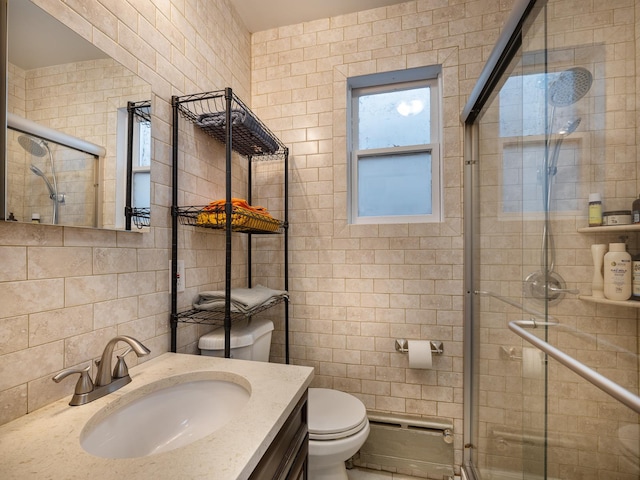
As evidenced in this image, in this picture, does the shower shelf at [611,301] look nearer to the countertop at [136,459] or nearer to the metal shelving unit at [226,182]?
the countertop at [136,459]

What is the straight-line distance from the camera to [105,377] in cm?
80

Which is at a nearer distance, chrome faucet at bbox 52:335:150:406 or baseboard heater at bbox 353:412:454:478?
chrome faucet at bbox 52:335:150:406

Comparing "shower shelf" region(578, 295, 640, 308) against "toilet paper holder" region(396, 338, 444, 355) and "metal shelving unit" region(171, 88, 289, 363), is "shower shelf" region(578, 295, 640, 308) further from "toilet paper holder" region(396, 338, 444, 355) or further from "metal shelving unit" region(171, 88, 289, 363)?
"metal shelving unit" region(171, 88, 289, 363)

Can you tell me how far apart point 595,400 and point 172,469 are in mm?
996

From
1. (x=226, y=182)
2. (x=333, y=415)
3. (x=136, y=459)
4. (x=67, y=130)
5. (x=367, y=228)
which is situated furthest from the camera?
(x=367, y=228)

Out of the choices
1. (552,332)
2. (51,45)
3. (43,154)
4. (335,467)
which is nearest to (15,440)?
(43,154)

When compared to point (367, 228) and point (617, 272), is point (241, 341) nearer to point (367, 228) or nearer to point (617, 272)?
point (367, 228)

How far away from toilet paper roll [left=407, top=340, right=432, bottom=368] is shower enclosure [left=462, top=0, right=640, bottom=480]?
0.27 metres

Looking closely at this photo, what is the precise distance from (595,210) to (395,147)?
4.03 ft

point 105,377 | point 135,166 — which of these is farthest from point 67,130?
point 105,377

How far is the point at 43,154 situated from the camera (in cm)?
72

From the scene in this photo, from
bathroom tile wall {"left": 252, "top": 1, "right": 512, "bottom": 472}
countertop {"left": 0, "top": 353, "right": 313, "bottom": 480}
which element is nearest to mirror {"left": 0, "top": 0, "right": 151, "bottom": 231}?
countertop {"left": 0, "top": 353, "right": 313, "bottom": 480}

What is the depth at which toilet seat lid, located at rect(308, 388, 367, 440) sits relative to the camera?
1.24 meters

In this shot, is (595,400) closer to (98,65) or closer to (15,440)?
(15,440)
